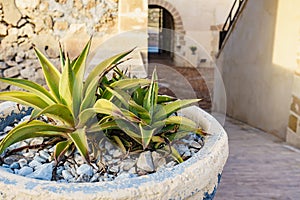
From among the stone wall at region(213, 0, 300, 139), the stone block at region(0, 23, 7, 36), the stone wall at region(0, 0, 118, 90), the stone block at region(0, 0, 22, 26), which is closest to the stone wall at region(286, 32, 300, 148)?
the stone wall at region(213, 0, 300, 139)

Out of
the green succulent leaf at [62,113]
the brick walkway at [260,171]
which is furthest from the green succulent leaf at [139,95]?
the brick walkway at [260,171]

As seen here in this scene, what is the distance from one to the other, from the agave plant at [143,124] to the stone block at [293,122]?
82.5 inches

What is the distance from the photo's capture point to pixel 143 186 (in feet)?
2.35

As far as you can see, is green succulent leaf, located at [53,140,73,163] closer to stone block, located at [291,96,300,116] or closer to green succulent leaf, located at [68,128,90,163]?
green succulent leaf, located at [68,128,90,163]

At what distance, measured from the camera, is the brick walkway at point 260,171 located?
73.2 inches

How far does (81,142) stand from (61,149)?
0.29ft

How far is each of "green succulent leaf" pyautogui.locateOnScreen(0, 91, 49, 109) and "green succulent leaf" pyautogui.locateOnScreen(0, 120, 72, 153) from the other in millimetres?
67

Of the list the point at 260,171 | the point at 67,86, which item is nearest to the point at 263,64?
the point at 260,171

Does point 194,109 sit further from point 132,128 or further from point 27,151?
point 27,151

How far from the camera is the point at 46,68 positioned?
1.03 m

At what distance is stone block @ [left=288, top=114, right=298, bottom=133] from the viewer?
2766mm

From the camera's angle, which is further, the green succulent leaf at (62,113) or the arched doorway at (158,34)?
the arched doorway at (158,34)

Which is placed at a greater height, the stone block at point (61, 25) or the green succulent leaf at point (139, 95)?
the stone block at point (61, 25)

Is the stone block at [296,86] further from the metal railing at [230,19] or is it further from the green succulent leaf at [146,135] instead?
the green succulent leaf at [146,135]
